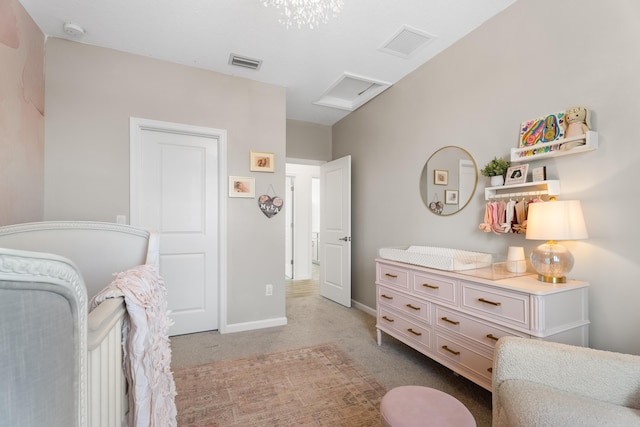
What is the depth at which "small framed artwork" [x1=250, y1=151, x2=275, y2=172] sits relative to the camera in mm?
3121

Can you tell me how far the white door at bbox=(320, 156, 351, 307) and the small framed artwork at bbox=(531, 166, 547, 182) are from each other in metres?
2.14

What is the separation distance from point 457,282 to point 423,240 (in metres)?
0.89

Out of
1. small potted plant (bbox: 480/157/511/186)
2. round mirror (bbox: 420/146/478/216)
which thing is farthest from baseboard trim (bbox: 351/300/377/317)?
small potted plant (bbox: 480/157/511/186)

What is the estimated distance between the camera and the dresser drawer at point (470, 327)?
168cm

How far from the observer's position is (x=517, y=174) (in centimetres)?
196

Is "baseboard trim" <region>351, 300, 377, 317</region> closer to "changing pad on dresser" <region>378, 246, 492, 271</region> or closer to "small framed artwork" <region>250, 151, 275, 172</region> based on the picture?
"changing pad on dresser" <region>378, 246, 492, 271</region>

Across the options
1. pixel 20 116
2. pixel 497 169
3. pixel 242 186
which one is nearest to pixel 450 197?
pixel 497 169

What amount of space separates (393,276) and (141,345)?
77.3 inches

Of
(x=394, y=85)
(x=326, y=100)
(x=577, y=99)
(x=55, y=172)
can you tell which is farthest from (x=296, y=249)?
(x=577, y=99)

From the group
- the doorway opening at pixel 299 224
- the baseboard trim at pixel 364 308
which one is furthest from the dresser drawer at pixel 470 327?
the doorway opening at pixel 299 224

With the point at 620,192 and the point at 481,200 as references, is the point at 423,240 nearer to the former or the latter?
the point at 481,200

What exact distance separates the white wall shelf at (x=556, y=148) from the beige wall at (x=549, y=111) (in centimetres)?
7

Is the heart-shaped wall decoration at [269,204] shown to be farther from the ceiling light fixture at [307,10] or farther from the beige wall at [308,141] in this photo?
the ceiling light fixture at [307,10]

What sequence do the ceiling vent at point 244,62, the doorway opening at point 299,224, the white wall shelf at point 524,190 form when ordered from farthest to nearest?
the doorway opening at point 299,224 → the ceiling vent at point 244,62 → the white wall shelf at point 524,190
